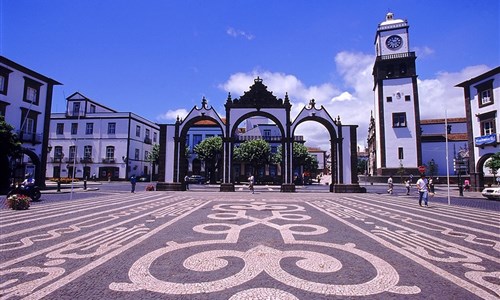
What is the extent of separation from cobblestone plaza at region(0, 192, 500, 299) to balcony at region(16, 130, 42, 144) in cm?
2057

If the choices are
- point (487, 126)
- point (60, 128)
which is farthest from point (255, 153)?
point (60, 128)

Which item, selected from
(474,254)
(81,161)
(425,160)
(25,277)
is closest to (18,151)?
(25,277)

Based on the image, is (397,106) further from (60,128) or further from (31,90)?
(60,128)

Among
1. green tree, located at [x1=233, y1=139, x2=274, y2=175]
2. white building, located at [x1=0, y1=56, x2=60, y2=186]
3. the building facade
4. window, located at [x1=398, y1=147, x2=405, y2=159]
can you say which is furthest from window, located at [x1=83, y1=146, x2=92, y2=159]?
the building facade

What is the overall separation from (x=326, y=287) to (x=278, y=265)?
106 cm

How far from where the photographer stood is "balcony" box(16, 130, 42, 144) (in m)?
24.3

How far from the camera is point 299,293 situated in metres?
3.58

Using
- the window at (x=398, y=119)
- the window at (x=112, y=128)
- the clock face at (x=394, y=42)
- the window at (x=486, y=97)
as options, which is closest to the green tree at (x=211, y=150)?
the window at (x=112, y=128)

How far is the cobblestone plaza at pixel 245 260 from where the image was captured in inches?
146

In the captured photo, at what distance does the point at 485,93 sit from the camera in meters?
28.2

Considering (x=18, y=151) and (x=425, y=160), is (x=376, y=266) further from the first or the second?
(x=425, y=160)

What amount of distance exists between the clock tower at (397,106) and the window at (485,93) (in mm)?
18714

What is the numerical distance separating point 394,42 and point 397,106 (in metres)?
12.3

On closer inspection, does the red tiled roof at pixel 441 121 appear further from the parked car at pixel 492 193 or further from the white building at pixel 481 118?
the parked car at pixel 492 193
